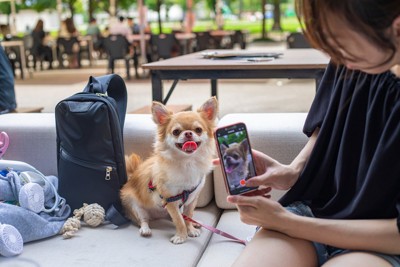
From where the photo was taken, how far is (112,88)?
102 inches

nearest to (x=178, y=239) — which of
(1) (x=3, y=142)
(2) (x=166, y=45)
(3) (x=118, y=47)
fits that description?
(1) (x=3, y=142)

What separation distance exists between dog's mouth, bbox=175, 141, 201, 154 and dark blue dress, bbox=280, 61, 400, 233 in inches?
21.9

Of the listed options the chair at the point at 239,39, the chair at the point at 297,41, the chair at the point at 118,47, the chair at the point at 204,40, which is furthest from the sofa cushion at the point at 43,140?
the chair at the point at 239,39

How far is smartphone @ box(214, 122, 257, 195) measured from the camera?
148 cm

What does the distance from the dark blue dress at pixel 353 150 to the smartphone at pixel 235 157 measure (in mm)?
167

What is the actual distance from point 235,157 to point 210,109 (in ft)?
2.35

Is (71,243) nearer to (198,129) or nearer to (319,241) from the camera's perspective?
(198,129)

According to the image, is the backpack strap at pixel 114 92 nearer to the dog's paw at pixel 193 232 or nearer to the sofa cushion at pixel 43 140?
the sofa cushion at pixel 43 140

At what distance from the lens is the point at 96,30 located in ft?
54.9

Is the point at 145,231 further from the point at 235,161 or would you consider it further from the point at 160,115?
the point at 235,161

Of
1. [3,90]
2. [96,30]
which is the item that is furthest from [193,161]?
[96,30]

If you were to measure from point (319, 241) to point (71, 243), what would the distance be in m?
1.10

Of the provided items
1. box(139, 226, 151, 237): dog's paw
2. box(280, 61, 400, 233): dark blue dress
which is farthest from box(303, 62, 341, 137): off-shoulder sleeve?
box(139, 226, 151, 237): dog's paw

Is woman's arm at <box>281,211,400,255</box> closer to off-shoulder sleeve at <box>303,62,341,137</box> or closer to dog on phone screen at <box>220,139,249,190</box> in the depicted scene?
dog on phone screen at <box>220,139,249,190</box>
